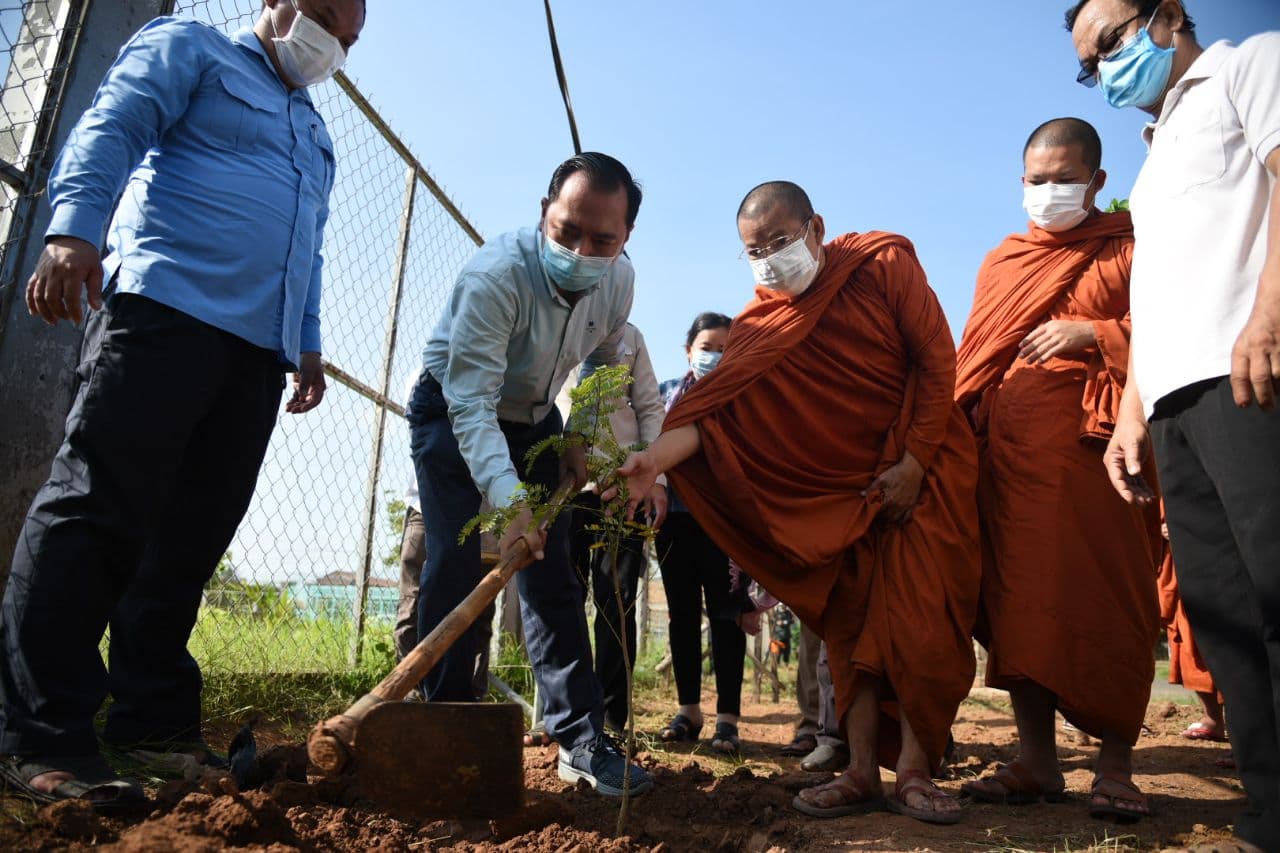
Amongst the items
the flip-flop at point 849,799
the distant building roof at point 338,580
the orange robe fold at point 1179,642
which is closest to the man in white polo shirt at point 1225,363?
the flip-flop at point 849,799

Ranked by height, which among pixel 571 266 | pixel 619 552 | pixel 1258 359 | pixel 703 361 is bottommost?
pixel 619 552

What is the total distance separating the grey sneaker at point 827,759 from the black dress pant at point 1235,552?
5.10 feet

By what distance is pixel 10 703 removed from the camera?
207cm

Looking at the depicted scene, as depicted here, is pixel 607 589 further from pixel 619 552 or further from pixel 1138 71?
pixel 1138 71

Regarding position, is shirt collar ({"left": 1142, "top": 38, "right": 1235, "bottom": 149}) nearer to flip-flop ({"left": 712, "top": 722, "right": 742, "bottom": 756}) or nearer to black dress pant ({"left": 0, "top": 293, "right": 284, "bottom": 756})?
black dress pant ({"left": 0, "top": 293, "right": 284, "bottom": 756})

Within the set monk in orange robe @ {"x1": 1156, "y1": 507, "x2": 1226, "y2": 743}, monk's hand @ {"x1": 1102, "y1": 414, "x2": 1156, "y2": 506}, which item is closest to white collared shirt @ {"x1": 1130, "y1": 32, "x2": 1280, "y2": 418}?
monk's hand @ {"x1": 1102, "y1": 414, "x2": 1156, "y2": 506}

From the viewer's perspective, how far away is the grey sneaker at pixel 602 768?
267cm

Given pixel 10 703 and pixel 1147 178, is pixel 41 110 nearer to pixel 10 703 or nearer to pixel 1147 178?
pixel 10 703

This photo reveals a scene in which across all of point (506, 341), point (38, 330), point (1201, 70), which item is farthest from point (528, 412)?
point (1201, 70)

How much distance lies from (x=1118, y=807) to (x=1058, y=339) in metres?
1.47

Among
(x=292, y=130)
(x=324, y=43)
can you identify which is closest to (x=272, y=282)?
(x=292, y=130)

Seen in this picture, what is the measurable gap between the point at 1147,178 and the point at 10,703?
10.0 ft

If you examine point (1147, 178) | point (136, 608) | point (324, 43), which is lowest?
point (136, 608)

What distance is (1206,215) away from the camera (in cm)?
215
